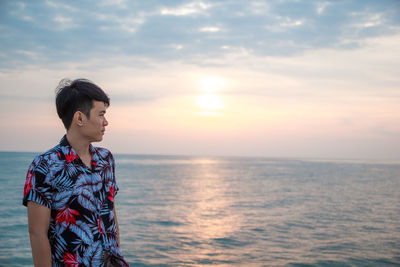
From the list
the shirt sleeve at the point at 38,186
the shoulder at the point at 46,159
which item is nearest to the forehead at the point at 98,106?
the shoulder at the point at 46,159

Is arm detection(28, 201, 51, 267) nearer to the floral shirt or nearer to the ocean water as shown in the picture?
the floral shirt

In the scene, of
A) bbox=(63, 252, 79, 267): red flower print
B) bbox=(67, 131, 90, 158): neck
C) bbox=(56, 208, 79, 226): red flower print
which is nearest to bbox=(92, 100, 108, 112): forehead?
bbox=(67, 131, 90, 158): neck

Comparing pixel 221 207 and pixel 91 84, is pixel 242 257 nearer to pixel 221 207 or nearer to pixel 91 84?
pixel 91 84

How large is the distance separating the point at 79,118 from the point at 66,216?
599mm

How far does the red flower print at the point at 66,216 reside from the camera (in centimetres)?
210

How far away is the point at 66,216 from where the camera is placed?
211cm

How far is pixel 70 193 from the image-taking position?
2.09m

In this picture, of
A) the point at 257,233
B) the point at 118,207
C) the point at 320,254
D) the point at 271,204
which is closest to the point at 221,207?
the point at 271,204

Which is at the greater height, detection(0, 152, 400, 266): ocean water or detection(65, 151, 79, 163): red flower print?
detection(65, 151, 79, 163): red flower print

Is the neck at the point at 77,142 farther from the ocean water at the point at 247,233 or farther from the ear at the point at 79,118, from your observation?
the ocean water at the point at 247,233

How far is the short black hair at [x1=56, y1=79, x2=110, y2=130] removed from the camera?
221 cm

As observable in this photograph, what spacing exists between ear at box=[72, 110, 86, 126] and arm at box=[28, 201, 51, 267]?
0.54 metres

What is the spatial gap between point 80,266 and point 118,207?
23086mm

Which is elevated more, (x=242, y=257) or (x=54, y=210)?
(x=54, y=210)
